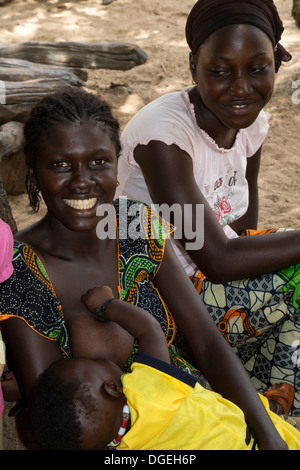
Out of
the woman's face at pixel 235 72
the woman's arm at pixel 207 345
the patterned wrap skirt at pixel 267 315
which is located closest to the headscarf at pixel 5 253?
the woman's arm at pixel 207 345

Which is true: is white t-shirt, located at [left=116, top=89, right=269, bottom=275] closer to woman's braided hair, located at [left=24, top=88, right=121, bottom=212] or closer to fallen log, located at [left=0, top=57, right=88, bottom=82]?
Result: woman's braided hair, located at [left=24, top=88, right=121, bottom=212]

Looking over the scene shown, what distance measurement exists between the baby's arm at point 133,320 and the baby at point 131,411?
51mm

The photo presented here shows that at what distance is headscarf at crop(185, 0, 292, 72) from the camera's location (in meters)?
2.04

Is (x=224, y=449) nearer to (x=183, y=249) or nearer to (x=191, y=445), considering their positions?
(x=191, y=445)

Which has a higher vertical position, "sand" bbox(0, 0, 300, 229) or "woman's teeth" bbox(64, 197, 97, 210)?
"woman's teeth" bbox(64, 197, 97, 210)

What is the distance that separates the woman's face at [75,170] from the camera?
178 cm

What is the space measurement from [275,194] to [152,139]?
7.78ft

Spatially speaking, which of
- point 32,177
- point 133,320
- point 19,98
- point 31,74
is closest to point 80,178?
point 32,177

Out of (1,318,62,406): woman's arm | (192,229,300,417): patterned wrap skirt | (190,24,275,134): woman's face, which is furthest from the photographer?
(192,229,300,417): patterned wrap skirt

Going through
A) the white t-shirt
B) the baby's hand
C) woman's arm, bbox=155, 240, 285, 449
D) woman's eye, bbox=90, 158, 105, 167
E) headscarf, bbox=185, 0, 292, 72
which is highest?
headscarf, bbox=185, 0, 292, 72

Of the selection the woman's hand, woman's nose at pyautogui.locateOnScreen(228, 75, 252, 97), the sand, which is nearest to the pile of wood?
the sand

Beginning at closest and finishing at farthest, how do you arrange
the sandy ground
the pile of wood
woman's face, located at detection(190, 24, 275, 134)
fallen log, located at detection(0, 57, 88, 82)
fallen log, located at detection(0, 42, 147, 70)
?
1. woman's face, located at detection(190, 24, 275, 134)
2. the pile of wood
3. the sandy ground
4. fallen log, located at detection(0, 57, 88, 82)
5. fallen log, located at detection(0, 42, 147, 70)

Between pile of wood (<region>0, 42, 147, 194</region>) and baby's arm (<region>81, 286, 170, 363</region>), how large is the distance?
2.38 m

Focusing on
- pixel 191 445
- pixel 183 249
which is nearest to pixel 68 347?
pixel 191 445
